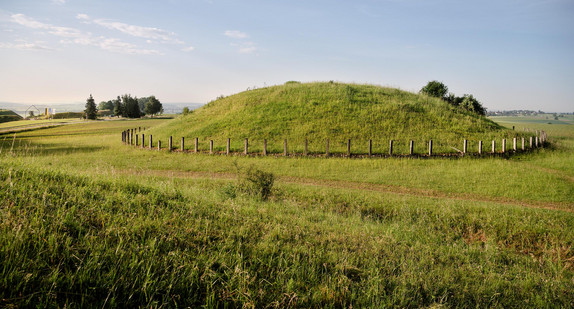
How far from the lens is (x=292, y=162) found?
23.8 metres

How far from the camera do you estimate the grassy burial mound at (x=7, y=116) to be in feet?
220

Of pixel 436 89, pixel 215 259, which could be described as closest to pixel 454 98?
pixel 436 89

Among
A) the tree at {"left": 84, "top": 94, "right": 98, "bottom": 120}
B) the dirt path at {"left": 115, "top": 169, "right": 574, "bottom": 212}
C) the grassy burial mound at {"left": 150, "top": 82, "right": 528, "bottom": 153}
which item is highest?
the tree at {"left": 84, "top": 94, "right": 98, "bottom": 120}

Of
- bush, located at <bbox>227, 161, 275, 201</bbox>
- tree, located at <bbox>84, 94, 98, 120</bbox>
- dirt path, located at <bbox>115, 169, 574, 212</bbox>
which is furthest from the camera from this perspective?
tree, located at <bbox>84, 94, 98, 120</bbox>

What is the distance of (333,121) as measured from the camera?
34.8 m

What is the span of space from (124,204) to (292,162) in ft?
Answer: 59.3

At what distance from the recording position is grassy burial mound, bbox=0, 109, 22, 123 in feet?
220

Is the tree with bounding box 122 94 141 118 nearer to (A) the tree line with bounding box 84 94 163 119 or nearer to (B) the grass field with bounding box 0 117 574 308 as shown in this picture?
(A) the tree line with bounding box 84 94 163 119

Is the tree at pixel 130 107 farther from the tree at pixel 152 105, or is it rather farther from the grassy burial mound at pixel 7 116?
the grassy burial mound at pixel 7 116

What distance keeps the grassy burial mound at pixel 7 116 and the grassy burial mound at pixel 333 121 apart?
54017mm

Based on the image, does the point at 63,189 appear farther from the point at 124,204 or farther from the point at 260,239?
the point at 260,239

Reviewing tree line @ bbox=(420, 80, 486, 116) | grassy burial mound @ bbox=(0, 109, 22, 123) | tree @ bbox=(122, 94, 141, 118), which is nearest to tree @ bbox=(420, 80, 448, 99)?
tree line @ bbox=(420, 80, 486, 116)

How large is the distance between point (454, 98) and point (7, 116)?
332 ft

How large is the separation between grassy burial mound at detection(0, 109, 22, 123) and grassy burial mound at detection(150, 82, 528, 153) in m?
54.0
